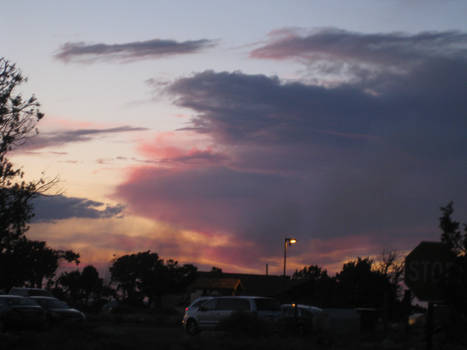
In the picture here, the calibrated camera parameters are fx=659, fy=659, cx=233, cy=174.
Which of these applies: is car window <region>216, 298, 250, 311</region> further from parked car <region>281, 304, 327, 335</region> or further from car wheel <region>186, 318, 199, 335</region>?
parked car <region>281, 304, 327, 335</region>

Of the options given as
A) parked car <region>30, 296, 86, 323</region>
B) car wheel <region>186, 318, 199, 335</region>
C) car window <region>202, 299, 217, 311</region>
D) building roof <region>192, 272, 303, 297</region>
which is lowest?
car wheel <region>186, 318, 199, 335</region>

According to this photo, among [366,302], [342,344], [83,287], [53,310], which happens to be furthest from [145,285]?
[342,344]

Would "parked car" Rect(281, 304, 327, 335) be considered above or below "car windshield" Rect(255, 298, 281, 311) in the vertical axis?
below

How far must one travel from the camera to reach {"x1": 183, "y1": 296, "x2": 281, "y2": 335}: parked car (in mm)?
27797

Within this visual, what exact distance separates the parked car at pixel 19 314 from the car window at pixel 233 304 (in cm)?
744

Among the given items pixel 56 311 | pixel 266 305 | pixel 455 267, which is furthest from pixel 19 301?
pixel 455 267

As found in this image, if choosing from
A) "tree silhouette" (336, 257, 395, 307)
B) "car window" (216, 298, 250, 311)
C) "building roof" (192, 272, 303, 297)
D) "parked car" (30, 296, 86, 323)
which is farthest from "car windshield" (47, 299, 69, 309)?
"building roof" (192, 272, 303, 297)

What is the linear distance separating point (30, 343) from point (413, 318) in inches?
806

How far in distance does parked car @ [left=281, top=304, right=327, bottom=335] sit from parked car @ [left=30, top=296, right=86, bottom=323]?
9.84 m

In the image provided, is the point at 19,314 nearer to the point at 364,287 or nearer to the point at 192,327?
the point at 192,327

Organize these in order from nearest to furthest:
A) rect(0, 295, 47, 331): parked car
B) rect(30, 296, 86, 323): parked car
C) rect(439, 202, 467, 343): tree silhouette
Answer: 1. rect(439, 202, 467, 343): tree silhouette
2. rect(0, 295, 47, 331): parked car
3. rect(30, 296, 86, 323): parked car

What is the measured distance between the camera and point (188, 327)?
2991 cm

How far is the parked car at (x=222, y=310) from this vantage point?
2780cm

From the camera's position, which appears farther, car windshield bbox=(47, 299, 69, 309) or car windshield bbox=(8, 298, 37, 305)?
car windshield bbox=(47, 299, 69, 309)
